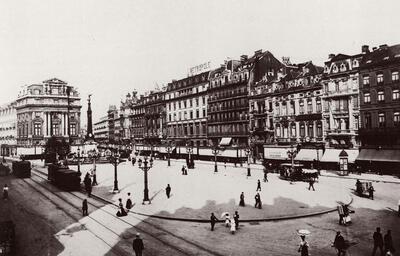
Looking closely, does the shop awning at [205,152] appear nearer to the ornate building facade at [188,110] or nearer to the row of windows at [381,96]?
the ornate building facade at [188,110]

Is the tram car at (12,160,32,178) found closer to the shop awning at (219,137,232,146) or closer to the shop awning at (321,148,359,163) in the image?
the shop awning at (219,137,232,146)

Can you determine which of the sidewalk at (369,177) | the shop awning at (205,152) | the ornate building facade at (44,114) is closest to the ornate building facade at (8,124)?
the ornate building facade at (44,114)

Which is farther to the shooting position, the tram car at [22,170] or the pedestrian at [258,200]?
the tram car at [22,170]

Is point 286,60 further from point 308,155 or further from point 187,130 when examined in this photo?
point 187,130

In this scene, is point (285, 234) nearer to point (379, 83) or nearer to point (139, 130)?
point (379, 83)

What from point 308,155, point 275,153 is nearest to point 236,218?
point 308,155

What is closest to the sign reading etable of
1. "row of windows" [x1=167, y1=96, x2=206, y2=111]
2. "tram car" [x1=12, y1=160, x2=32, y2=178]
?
"row of windows" [x1=167, y1=96, x2=206, y2=111]

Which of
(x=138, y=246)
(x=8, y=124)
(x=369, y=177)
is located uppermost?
(x=8, y=124)

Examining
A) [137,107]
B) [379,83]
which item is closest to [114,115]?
[137,107]
